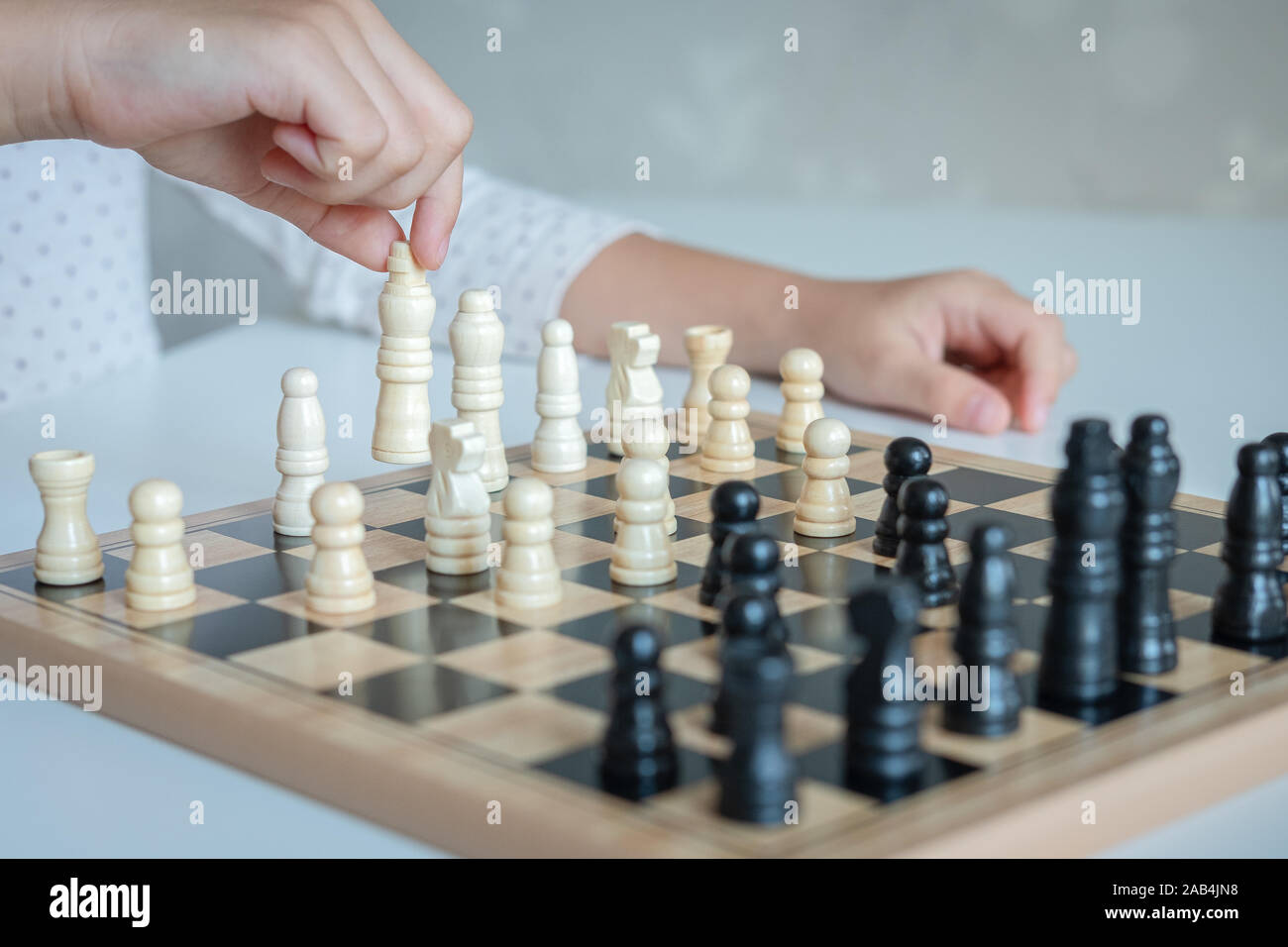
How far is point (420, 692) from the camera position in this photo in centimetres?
109

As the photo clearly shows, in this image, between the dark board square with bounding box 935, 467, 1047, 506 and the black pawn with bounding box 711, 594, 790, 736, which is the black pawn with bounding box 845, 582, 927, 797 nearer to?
the black pawn with bounding box 711, 594, 790, 736

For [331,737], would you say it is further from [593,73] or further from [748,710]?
[593,73]

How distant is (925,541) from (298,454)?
61 cm

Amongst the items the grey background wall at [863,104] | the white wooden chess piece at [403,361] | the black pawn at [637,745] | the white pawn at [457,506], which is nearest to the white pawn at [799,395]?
the white wooden chess piece at [403,361]

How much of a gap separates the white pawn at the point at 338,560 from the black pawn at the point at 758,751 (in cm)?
46

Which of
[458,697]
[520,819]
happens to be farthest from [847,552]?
[520,819]

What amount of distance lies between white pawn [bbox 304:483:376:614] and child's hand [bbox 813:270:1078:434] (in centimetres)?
103

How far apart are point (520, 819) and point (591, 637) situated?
309 millimetres

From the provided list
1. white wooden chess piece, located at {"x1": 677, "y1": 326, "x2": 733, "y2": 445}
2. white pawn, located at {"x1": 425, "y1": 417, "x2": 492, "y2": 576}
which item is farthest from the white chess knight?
white pawn, located at {"x1": 425, "y1": 417, "x2": 492, "y2": 576}

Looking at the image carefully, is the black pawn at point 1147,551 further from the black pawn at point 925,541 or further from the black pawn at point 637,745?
the black pawn at point 637,745

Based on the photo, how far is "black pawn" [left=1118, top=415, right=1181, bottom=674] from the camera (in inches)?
44.2

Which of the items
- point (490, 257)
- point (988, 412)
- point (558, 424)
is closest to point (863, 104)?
point (490, 257)

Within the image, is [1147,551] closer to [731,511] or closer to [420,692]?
[731,511]

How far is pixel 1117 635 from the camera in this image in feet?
3.70
